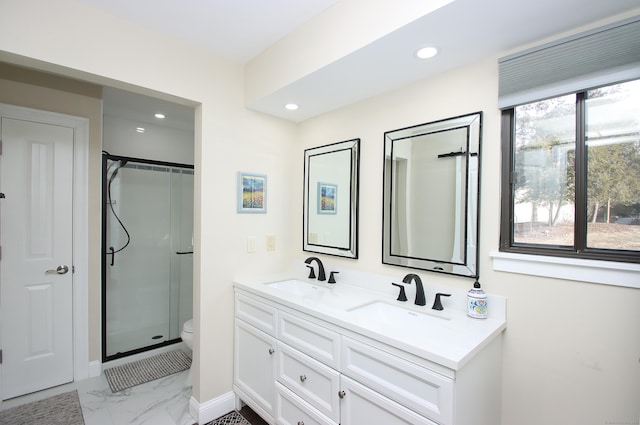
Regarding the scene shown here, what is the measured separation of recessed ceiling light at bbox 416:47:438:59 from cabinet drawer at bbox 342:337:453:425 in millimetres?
1449

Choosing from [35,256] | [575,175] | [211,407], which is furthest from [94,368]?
[575,175]

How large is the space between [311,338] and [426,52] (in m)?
1.62

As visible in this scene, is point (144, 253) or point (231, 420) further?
point (144, 253)

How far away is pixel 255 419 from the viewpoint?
6.88 ft

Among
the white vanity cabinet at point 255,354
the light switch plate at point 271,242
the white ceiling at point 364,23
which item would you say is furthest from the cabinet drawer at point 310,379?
the white ceiling at point 364,23

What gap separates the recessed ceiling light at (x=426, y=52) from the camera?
1472 mm

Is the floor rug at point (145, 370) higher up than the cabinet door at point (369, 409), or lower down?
lower down

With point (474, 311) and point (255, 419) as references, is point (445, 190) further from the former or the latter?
point (255, 419)

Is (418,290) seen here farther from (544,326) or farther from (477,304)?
(544,326)

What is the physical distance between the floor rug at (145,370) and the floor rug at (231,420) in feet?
2.69

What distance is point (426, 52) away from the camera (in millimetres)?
1499

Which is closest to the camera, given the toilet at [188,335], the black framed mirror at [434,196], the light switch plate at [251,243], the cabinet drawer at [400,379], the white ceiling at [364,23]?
the cabinet drawer at [400,379]

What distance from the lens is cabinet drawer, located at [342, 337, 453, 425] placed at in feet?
3.60

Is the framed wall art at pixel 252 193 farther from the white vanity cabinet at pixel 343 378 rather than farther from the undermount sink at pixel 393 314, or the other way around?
the undermount sink at pixel 393 314
